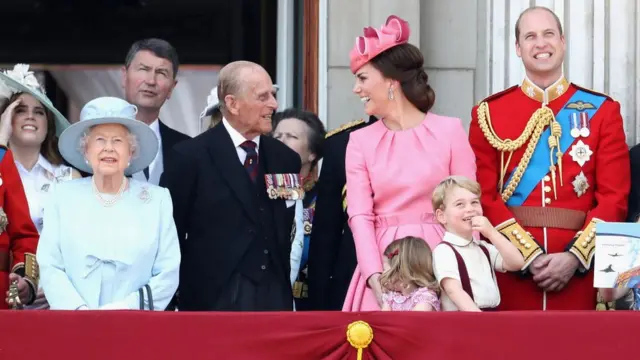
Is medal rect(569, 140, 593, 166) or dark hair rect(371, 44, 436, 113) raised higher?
dark hair rect(371, 44, 436, 113)

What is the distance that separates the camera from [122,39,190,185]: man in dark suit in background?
298 inches

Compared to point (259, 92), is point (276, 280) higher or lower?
lower

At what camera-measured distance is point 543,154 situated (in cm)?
662

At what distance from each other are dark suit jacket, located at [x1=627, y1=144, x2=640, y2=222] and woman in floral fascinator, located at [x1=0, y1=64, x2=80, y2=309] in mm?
2414

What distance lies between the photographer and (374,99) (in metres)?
6.52

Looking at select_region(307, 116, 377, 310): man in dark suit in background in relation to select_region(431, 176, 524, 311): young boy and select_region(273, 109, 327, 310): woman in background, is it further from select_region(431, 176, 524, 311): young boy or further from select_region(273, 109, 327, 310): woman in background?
select_region(273, 109, 327, 310): woman in background

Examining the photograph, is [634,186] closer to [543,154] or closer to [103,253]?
[543,154]

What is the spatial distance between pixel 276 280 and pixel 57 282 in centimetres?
102

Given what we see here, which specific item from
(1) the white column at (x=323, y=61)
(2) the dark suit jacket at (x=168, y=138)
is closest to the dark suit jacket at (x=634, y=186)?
(1) the white column at (x=323, y=61)

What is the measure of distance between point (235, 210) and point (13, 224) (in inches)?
35.7

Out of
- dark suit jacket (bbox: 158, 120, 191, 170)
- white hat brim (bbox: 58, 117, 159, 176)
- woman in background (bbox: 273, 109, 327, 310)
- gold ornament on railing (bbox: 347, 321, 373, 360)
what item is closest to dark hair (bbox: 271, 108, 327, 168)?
woman in background (bbox: 273, 109, 327, 310)

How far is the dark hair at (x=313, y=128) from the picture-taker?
7.76 metres

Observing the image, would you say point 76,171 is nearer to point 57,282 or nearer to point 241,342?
point 57,282

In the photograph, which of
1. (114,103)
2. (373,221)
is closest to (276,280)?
(373,221)
